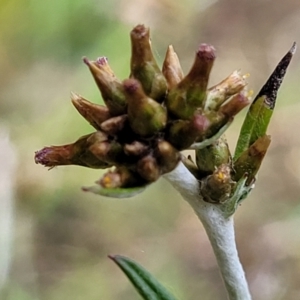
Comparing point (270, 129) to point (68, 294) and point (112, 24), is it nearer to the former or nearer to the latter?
point (112, 24)

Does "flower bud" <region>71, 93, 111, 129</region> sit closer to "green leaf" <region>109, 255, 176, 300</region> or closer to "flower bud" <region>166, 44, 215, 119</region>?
"flower bud" <region>166, 44, 215, 119</region>

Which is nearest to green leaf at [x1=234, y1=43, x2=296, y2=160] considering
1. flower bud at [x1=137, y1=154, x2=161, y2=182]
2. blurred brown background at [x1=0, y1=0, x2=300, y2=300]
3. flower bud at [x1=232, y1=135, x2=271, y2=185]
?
flower bud at [x1=232, y1=135, x2=271, y2=185]

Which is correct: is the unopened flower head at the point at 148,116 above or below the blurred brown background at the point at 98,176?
Answer: below

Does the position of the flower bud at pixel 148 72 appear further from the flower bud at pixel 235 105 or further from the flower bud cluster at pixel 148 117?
the flower bud at pixel 235 105

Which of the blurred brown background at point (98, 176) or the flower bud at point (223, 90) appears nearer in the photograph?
the flower bud at point (223, 90)

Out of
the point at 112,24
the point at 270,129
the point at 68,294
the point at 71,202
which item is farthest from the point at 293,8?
the point at 68,294

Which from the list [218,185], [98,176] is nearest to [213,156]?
[218,185]

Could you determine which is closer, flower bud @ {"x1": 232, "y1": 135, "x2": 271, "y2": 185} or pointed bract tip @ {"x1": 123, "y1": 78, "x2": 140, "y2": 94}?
pointed bract tip @ {"x1": 123, "y1": 78, "x2": 140, "y2": 94}

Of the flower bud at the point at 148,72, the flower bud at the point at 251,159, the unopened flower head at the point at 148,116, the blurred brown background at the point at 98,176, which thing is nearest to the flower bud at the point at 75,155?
the unopened flower head at the point at 148,116
